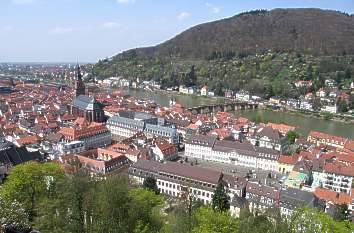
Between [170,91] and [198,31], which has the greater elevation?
[198,31]

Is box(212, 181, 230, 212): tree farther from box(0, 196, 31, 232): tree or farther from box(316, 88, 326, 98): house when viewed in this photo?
box(316, 88, 326, 98): house

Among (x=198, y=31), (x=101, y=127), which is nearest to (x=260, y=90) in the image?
(x=101, y=127)

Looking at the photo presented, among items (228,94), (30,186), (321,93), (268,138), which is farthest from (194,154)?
(228,94)

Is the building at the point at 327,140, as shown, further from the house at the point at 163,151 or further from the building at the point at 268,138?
the house at the point at 163,151

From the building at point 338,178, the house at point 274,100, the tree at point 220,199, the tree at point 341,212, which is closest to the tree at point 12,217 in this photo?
the tree at point 220,199

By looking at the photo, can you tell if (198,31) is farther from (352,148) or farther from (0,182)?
(0,182)

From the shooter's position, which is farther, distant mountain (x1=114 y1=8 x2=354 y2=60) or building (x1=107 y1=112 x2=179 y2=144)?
distant mountain (x1=114 y1=8 x2=354 y2=60)

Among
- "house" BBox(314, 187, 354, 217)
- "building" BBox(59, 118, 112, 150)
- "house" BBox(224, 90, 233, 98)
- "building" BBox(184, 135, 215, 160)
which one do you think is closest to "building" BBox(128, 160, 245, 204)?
"house" BBox(314, 187, 354, 217)
